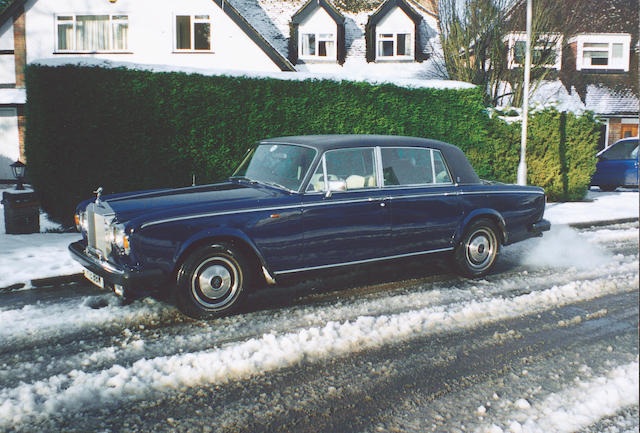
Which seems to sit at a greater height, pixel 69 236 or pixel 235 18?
pixel 235 18

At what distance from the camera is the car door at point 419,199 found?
20.3 ft

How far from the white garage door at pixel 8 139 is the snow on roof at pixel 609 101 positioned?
2522cm

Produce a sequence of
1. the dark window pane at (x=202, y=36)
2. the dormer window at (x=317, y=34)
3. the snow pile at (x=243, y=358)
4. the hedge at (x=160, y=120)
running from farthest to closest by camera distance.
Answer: the dormer window at (x=317, y=34) → the dark window pane at (x=202, y=36) → the hedge at (x=160, y=120) → the snow pile at (x=243, y=358)

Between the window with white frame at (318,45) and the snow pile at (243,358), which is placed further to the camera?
the window with white frame at (318,45)

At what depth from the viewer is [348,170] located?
236 inches

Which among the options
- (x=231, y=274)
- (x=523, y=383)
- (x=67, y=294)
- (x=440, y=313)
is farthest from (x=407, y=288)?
(x=67, y=294)

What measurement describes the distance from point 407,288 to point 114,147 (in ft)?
21.1

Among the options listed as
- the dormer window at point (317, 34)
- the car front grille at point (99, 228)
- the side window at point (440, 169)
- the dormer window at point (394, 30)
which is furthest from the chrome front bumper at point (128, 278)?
the dormer window at point (394, 30)

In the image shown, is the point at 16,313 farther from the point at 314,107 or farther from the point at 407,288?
the point at 314,107

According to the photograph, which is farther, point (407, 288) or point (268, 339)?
point (407, 288)

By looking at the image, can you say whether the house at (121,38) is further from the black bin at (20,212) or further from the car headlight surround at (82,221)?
the car headlight surround at (82,221)

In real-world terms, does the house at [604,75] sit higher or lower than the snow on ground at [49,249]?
higher

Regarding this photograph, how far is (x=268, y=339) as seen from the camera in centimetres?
459

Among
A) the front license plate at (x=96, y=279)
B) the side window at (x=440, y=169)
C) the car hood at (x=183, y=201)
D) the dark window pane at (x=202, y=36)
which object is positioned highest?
the dark window pane at (x=202, y=36)
